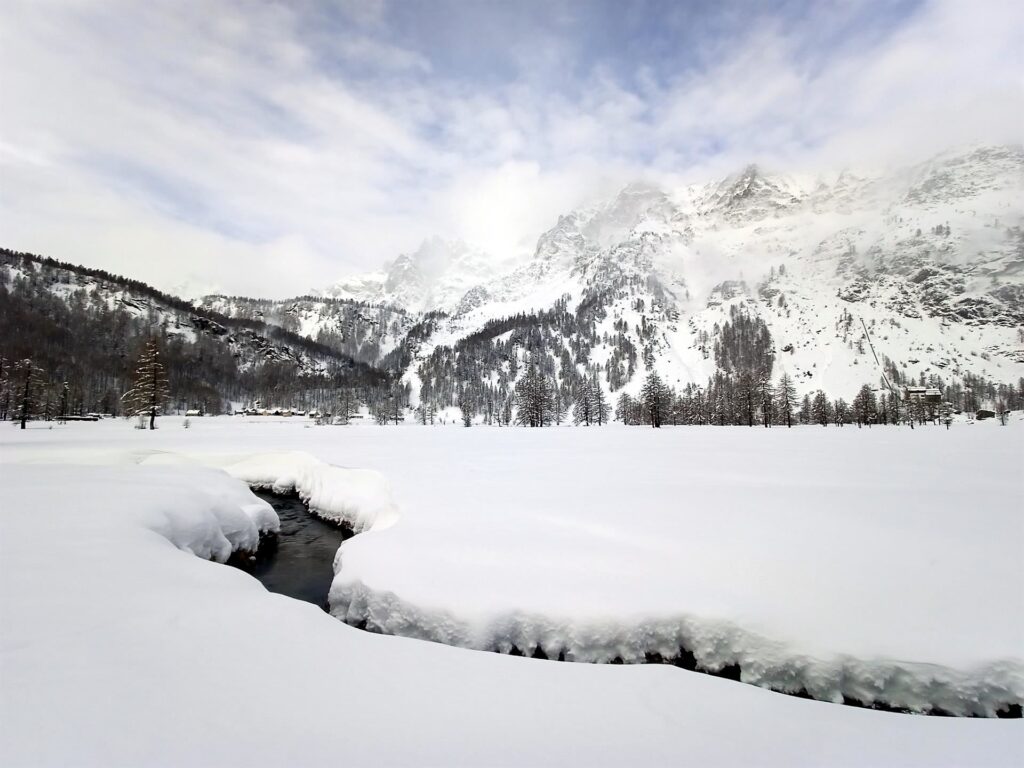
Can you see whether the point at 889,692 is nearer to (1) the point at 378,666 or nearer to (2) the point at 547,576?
(2) the point at 547,576

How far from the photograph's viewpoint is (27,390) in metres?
53.1

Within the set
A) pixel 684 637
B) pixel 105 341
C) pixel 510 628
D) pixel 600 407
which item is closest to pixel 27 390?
pixel 510 628

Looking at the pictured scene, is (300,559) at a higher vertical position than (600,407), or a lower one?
lower

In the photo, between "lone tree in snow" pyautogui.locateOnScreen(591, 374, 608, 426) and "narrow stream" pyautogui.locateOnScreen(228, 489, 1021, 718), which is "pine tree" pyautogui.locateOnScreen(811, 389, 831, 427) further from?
"narrow stream" pyautogui.locateOnScreen(228, 489, 1021, 718)

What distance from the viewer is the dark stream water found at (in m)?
11.6

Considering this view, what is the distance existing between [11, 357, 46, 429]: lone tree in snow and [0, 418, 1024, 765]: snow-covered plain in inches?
2327

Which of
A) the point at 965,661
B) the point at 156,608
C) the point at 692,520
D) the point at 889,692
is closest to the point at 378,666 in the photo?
the point at 156,608

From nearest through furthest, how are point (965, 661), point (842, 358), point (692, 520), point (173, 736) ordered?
point (173, 736), point (965, 661), point (692, 520), point (842, 358)

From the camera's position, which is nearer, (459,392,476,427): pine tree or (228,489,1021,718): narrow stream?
(228,489,1021,718): narrow stream

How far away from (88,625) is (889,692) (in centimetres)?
1045

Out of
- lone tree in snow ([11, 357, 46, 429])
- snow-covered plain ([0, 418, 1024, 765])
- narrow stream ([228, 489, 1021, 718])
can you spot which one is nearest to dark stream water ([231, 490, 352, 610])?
narrow stream ([228, 489, 1021, 718])

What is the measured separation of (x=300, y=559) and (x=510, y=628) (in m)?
9.93

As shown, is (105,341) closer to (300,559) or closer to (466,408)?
(466,408)

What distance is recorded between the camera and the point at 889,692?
224 inches
